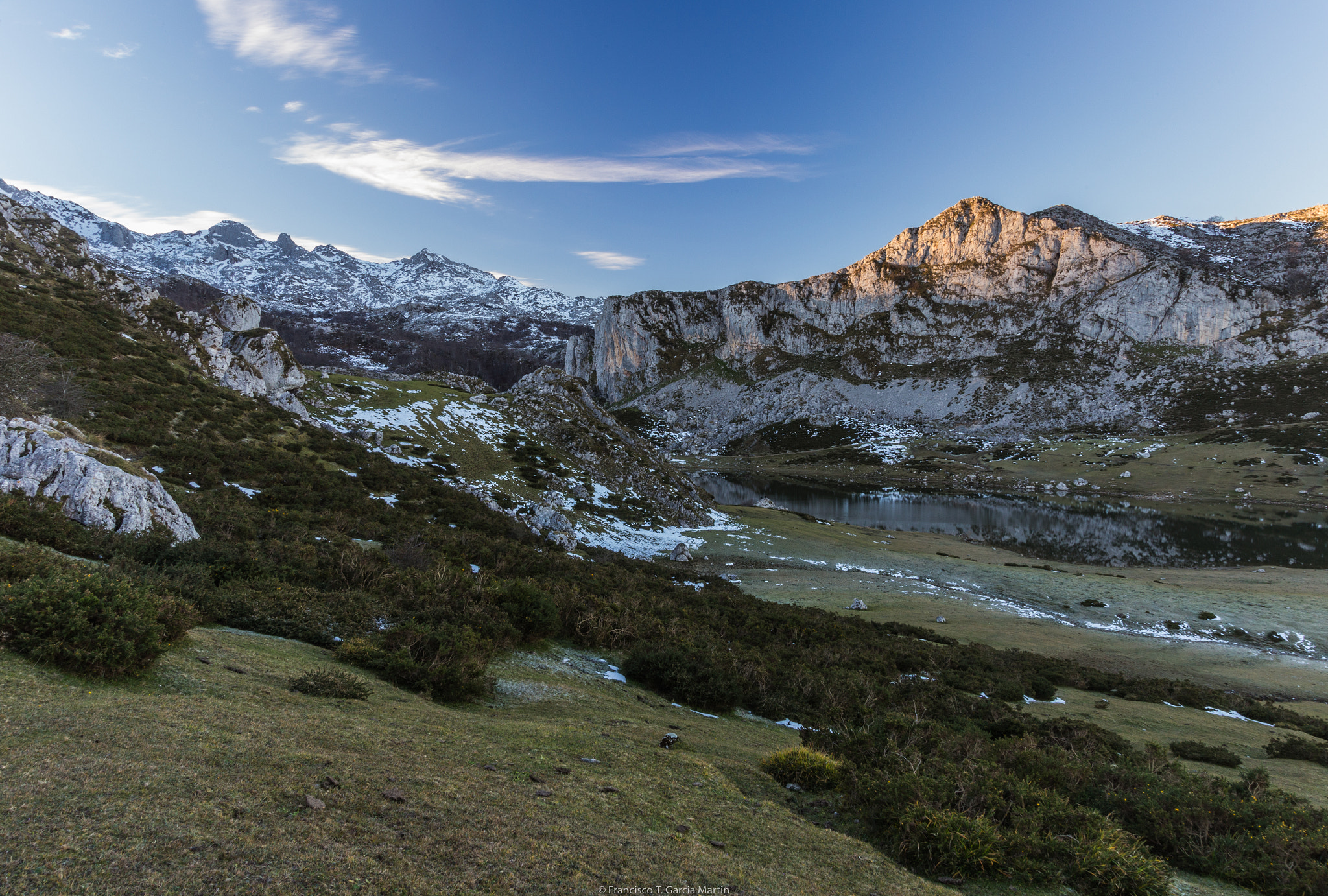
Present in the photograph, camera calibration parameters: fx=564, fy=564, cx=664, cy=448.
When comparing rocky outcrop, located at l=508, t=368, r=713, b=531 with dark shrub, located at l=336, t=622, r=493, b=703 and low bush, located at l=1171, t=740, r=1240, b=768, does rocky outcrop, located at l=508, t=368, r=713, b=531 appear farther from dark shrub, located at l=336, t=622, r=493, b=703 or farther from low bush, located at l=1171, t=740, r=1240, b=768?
dark shrub, located at l=336, t=622, r=493, b=703

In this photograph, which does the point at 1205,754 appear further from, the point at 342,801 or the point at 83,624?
the point at 83,624

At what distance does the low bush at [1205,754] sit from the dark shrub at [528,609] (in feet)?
47.7

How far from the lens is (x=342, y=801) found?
5.09m

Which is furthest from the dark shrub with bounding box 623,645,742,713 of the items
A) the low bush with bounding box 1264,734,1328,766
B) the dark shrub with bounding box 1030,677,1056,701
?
the low bush with bounding box 1264,734,1328,766

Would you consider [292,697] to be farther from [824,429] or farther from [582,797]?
[824,429]

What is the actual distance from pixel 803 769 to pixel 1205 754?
35.3 ft

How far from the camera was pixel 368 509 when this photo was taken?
74.7 ft

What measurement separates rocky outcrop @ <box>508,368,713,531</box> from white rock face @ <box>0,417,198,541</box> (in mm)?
33270

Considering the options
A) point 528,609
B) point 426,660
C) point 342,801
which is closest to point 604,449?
point 528,609

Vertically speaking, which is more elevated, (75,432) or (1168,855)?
(75,432)

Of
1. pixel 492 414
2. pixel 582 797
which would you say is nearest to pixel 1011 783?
pixel 582 797

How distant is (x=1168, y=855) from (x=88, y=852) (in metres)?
11.5

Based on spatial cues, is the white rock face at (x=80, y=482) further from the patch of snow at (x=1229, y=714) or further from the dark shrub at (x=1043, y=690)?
the patch of snow at (x=1229, y=714)

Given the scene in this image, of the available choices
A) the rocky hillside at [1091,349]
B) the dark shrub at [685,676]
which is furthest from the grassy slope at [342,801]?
the rocky hillside at [1091,349]
